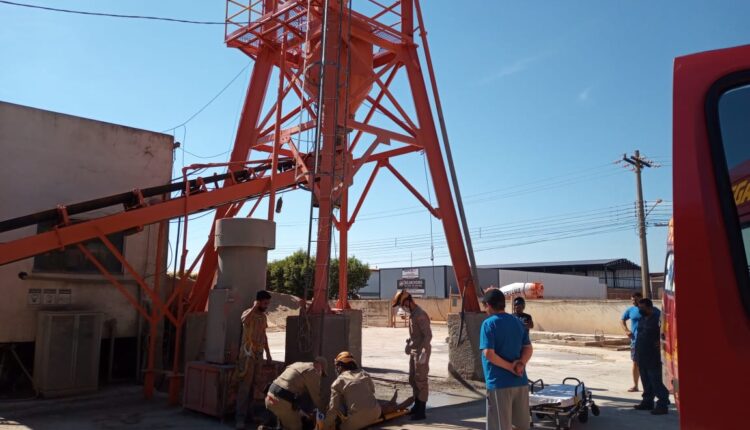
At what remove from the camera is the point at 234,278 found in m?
9.53

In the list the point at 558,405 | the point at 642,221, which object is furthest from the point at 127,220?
the point at 642,221

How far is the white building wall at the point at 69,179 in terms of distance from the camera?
11156 millimetres

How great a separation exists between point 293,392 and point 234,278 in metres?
2.72

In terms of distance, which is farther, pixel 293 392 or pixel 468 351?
pixel 468 351

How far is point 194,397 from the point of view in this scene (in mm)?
9172

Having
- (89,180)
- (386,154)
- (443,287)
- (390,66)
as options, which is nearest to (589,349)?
(386,154)

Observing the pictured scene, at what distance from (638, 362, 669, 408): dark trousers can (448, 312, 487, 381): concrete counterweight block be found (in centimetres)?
314

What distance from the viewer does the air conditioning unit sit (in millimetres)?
10523

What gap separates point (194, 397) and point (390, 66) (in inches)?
324

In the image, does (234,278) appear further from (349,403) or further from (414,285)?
(414,285)

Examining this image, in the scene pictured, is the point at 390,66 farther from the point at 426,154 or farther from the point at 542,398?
the point at 542,398

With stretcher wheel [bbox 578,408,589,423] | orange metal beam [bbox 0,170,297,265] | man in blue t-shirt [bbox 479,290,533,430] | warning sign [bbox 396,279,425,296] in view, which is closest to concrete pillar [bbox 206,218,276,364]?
orange metal beam [bbox 0,170,297,265]

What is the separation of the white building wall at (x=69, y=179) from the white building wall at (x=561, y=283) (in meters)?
50.8

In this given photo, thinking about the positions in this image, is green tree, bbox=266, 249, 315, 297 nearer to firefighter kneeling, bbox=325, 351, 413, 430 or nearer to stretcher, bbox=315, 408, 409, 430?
stretcher, bbox=315, 408, 409, 430
